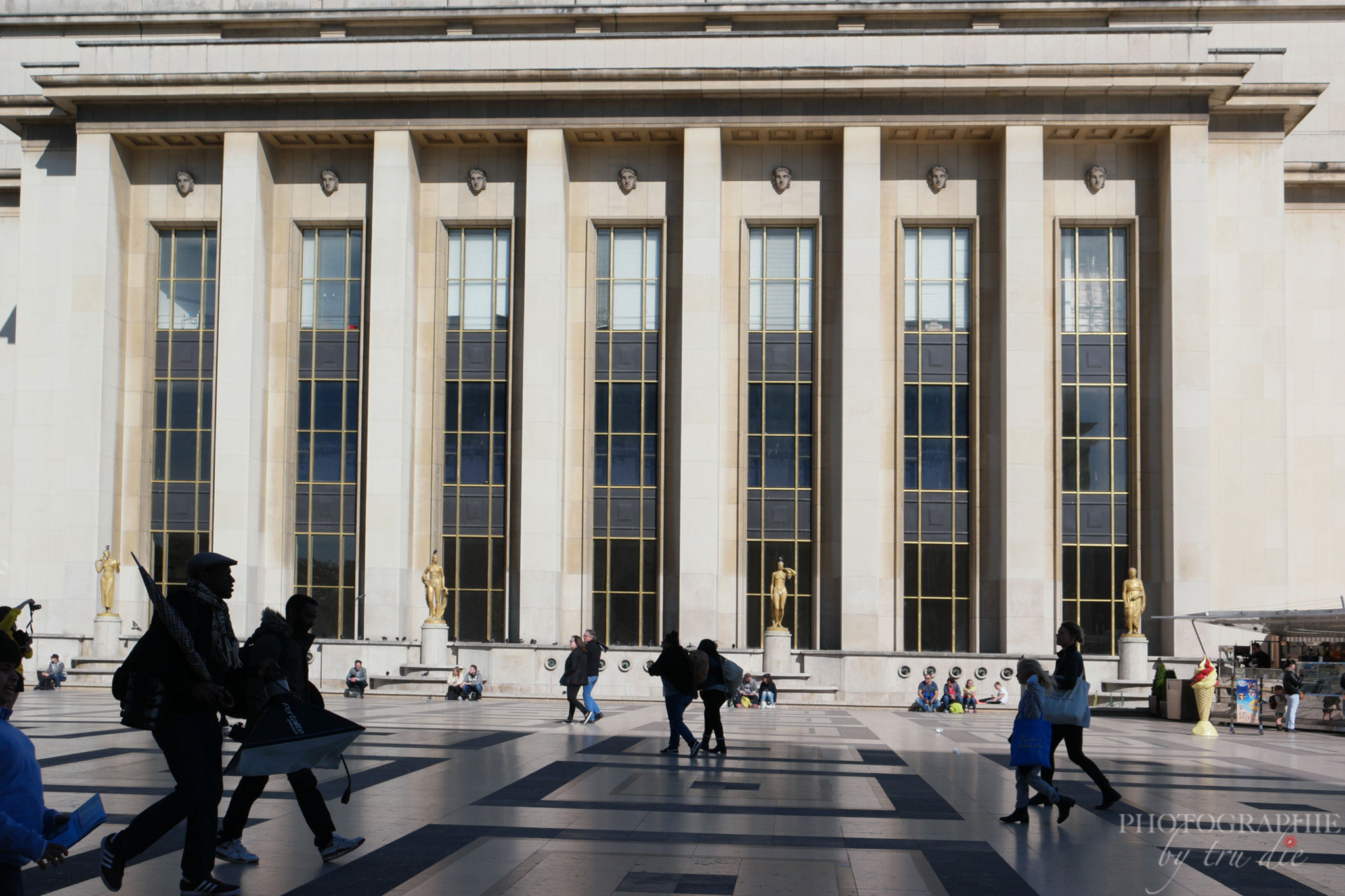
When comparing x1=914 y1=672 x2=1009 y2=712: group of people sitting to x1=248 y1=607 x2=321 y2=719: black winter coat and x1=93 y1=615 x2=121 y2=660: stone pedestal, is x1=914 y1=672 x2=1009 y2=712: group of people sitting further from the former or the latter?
x1=248 y1=607 x2=321 y2=719: black winter coat

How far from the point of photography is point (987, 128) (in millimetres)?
39688

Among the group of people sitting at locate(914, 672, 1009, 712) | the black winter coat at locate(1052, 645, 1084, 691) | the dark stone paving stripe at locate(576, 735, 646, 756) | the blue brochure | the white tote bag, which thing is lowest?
the group of people sitting at locate(914, 672, 1009, 712)

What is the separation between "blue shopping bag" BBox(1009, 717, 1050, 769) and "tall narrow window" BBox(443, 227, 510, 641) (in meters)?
30.7

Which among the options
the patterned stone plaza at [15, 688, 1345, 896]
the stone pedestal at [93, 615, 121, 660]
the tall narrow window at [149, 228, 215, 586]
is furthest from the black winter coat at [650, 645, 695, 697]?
the tall narrow window at [149, 228, 215, 586]

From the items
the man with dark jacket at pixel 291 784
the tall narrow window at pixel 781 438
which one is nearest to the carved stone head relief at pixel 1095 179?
the tall narrow window at pixel 781 438

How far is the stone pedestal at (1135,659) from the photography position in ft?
115

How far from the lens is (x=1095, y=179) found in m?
40.2

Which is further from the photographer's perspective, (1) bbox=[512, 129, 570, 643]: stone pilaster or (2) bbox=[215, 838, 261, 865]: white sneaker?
(1) bbox=[512, 129, 570, 643]: stone pilaster

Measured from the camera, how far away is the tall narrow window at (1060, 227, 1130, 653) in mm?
39375

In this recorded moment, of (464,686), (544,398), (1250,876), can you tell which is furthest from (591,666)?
(544,398)

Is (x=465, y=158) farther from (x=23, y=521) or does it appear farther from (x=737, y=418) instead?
(x=23, y=521)

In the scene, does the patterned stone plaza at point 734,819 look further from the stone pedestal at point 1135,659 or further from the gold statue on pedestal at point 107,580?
the gold statue on pedestal at point 107,580

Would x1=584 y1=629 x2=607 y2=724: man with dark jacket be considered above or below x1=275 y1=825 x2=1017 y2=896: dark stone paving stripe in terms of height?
below

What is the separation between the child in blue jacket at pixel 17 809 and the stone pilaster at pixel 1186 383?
36643mm
